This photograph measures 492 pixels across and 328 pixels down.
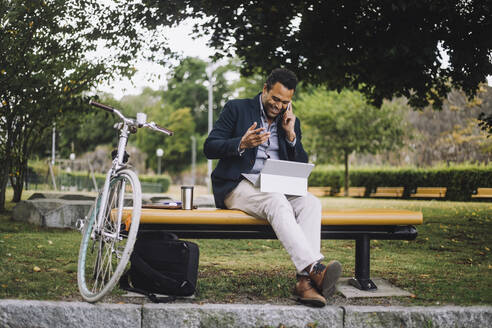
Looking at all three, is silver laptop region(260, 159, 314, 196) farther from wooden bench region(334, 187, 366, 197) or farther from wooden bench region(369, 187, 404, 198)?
wooden bench region(334, 187, 366, 197)

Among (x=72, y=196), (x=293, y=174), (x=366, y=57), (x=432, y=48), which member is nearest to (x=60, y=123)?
(x=72, y=196)

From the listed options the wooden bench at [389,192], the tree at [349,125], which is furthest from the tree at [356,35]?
the tree at [349,125]

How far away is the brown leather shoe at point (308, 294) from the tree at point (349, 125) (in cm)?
2509

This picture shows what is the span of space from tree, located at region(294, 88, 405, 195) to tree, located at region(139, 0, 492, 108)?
704 inches

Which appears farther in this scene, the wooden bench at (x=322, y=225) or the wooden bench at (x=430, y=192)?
the wooden bench at (x=430, y=192)

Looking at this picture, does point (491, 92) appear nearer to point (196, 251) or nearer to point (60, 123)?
point (60, 123)

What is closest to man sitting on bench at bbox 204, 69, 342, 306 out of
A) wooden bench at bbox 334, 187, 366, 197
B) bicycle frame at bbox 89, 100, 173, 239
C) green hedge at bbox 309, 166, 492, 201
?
bicycle frame at bbox 89, 100, 173, 239

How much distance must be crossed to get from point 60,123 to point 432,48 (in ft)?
26.4

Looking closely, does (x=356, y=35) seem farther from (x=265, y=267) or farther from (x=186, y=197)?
(x=186, y=197)

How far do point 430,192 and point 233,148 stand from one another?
22491 millimetres

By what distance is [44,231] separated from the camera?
8.16 meters

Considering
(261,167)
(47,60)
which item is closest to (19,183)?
(47,60)

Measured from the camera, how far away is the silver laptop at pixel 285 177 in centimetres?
376

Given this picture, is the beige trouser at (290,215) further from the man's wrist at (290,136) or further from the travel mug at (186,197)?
the man's wrist at (290,136)
